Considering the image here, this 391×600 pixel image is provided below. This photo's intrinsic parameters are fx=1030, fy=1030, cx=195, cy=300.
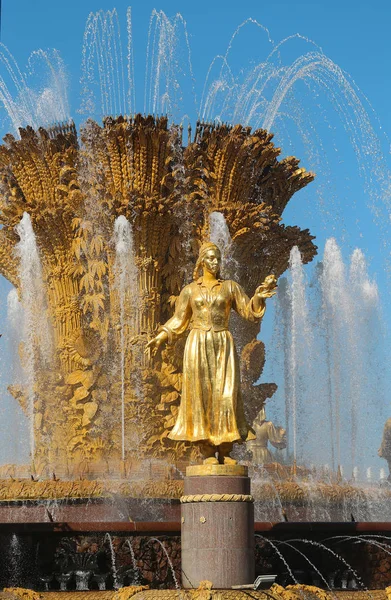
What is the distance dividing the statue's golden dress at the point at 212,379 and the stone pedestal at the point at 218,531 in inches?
20.2

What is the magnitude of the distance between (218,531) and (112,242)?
743 centimetres

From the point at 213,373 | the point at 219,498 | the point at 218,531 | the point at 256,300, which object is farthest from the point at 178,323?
the point at 218,531

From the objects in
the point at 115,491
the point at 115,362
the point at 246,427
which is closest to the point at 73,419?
the point at 115,362

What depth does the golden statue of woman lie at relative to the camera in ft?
32.5

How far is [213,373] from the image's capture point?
32.9 feet

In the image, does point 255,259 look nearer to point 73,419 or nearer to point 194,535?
point 73,419

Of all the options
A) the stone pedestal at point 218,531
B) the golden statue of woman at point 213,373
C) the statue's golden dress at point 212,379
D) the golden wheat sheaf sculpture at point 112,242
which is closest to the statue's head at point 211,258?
the golden statue of woman at point 213,373

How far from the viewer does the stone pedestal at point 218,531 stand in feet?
30.3

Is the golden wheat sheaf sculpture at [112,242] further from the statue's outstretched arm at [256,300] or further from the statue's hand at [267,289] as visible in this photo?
the statue's hand at [267,289]

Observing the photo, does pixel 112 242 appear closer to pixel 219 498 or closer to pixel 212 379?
pixel 212 379

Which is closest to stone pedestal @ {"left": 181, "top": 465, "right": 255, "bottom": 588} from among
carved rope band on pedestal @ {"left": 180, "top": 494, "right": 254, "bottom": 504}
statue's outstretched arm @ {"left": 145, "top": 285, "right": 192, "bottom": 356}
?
carved rope band on pedestal @ {"left": 180, "top": 494, "right": 254, "bottom": 504}

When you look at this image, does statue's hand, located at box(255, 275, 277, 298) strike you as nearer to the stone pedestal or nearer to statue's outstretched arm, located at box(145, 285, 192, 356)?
statue's outstretched arm, located at box(145, 285, 192, 356)

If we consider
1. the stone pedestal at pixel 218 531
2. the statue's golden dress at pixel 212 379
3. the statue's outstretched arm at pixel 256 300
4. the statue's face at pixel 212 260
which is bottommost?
the stone pedestal at pixel 218 531

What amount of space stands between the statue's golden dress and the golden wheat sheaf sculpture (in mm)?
5450
